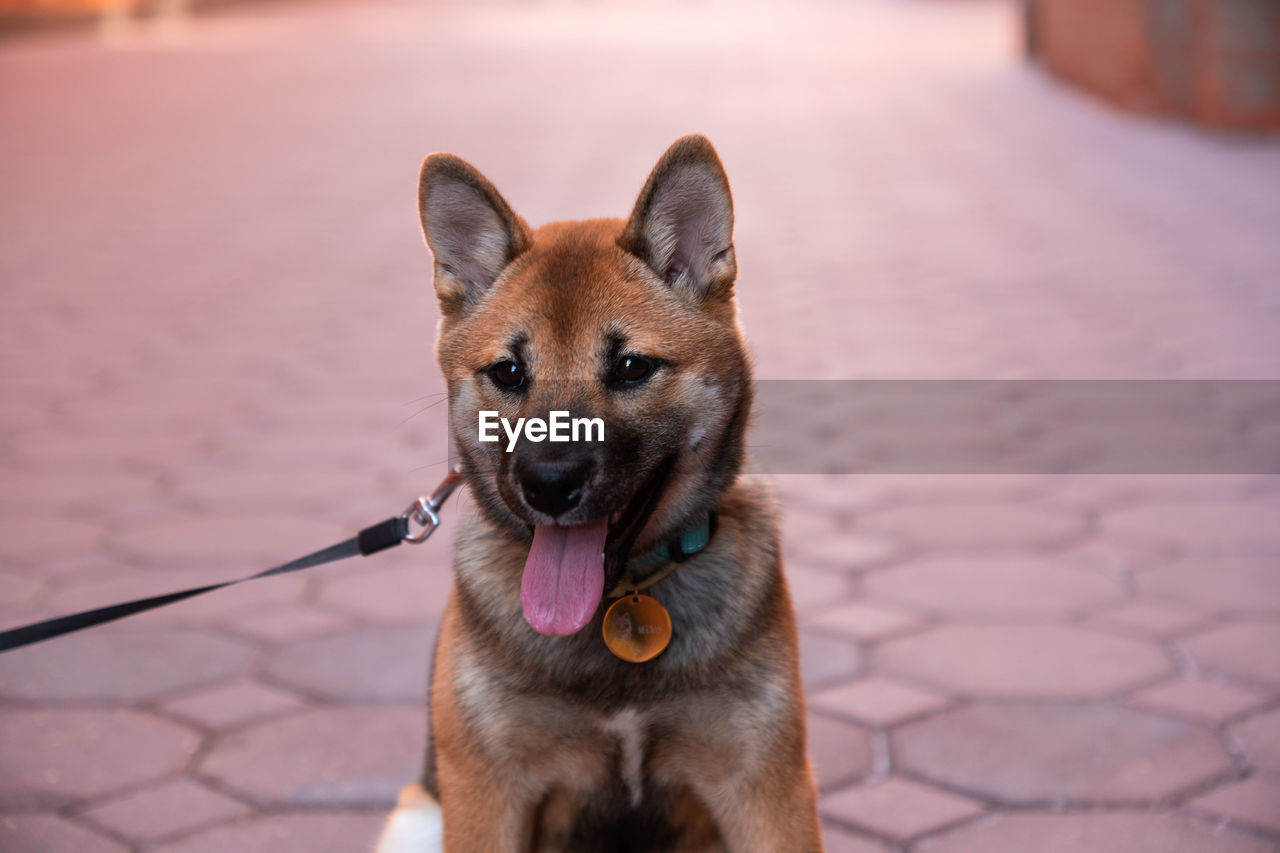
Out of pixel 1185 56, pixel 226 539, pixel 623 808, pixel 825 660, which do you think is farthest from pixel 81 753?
pixel 1185 56

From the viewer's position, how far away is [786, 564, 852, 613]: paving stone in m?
4.04

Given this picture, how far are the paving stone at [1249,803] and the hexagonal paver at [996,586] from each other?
1029 mm

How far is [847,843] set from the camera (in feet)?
9.23

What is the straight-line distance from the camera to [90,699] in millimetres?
3482

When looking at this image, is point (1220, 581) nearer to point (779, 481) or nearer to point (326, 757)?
point (779, 481)

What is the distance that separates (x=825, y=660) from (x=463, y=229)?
172 centimetres

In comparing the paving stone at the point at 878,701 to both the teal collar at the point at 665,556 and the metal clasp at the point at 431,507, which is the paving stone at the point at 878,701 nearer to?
the teal collar at the point at 665,556

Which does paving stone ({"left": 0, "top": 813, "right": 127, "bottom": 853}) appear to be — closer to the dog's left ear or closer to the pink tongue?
the pink tongue

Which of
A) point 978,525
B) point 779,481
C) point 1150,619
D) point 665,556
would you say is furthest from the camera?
point 779,481

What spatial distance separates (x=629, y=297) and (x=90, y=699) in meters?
2.02

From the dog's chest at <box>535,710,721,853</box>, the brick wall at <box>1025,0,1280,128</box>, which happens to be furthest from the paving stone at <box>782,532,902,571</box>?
the brick wall at <box>1025,0,1280,128</box>

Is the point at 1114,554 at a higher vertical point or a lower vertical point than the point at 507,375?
lower

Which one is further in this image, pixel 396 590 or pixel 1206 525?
pixel 1206 525

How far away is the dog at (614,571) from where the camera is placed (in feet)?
7.55
